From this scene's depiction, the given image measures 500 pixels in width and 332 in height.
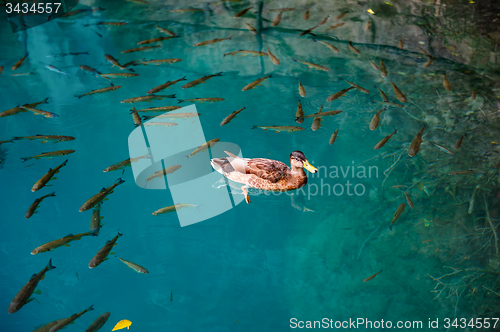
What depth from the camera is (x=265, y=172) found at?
11.6 ft

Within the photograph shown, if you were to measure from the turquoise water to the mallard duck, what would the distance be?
35 cm

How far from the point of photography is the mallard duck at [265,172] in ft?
11.7

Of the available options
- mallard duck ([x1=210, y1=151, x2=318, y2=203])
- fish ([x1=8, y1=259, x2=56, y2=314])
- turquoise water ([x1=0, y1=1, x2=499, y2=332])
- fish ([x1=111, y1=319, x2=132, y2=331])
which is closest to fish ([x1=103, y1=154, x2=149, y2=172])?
turquoise water ([x1=0, y1=1, x2=499, y2=332])

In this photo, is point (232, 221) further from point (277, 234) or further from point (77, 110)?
point (77, 110)

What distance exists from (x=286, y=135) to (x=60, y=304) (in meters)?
3.61

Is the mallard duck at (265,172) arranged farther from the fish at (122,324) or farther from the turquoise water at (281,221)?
the fish at (122,324)

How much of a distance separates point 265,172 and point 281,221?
2.60 ft

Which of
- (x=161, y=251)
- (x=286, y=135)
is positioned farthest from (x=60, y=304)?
(x=286, y=135)

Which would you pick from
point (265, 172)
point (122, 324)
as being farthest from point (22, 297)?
point (265, 172)

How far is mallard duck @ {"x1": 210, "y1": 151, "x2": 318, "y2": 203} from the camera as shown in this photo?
11.7 ft

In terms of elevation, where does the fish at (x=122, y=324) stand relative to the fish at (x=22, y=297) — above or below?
below

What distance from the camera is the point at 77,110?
16.9 ft

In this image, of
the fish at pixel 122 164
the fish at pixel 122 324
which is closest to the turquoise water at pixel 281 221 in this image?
the fish at pixel 122 324

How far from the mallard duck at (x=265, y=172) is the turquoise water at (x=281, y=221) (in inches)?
13.8
